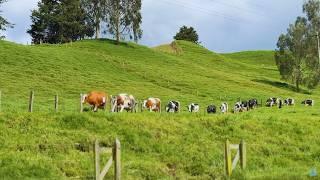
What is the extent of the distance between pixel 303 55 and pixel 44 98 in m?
51.8

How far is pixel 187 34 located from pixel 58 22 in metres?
53.4

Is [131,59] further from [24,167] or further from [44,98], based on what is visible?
[24,167]

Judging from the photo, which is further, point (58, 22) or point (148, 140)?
point (58, 22)

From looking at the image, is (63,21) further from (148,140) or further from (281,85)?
(148,140)

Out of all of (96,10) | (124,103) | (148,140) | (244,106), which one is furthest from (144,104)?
(96,10)

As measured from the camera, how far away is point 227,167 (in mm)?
24469

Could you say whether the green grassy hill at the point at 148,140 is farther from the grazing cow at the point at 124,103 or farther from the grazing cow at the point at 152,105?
the grazing cow at the point at 152,105

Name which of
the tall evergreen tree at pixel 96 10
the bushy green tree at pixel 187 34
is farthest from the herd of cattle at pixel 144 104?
the bushy green tree at pixel 187 34

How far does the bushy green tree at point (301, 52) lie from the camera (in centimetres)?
9616

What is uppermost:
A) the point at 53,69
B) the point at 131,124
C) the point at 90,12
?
the point at 90,12

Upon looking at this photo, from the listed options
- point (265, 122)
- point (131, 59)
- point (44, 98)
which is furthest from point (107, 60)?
point (265, 122)

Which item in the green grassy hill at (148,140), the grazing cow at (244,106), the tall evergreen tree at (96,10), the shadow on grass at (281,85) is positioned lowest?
the green grassy hill at (148,140)

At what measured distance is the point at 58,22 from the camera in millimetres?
133375

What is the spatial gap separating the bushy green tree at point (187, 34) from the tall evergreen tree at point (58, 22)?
137 ft
